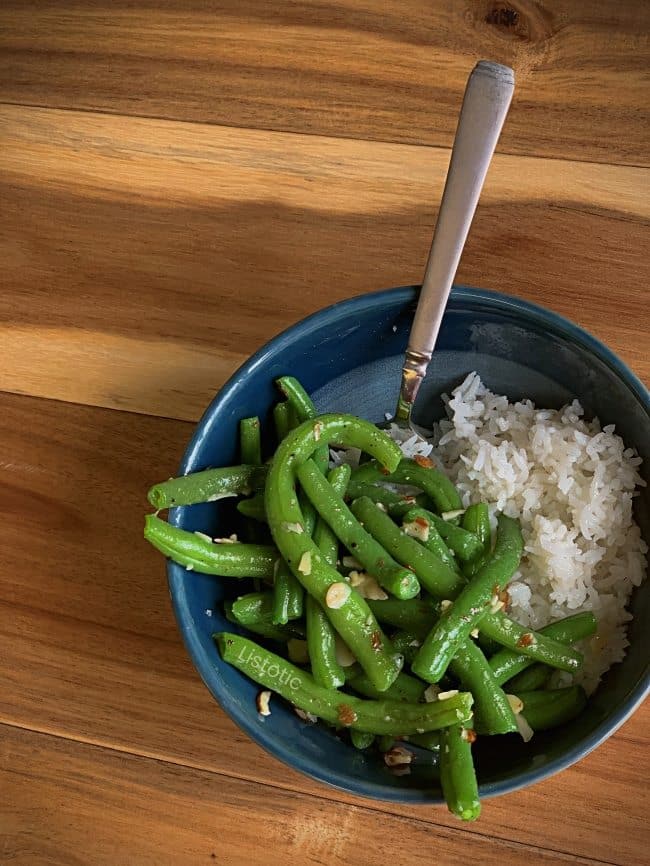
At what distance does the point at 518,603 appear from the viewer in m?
1.36

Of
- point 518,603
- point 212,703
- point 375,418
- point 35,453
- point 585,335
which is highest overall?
point 585,335

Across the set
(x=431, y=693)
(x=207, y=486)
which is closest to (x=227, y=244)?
(x=207, y=486)

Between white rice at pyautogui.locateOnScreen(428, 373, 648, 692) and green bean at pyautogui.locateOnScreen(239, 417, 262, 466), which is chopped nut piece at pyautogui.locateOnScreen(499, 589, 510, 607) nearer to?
white rice at pyautogui.locateOnScreen(428, 373, 648, 692)

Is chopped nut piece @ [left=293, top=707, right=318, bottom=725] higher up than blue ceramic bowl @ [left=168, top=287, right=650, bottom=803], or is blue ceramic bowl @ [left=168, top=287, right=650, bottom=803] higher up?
blue ceramic bowl @ [left=168, top=287, right=650, bottom=803]

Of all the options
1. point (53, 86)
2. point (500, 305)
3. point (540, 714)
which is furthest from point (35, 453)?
point (540, 714)

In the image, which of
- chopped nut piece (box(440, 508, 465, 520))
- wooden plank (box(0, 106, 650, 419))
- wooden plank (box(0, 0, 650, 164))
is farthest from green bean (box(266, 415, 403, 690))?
wooden plank (box(0, 0, 650, 164))

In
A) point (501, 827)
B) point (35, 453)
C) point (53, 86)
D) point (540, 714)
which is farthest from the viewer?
point (53, 86)

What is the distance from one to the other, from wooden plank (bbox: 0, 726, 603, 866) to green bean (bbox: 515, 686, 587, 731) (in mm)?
312

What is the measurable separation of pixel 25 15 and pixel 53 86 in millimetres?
174

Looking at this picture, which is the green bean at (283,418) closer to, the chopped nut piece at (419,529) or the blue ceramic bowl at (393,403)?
the blue ceramic bowl at (393,403)

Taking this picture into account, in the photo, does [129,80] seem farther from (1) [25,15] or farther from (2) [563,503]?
(2) [563,503]

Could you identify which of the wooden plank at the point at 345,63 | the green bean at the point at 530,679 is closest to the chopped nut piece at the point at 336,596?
the green bean at the point at 530,679

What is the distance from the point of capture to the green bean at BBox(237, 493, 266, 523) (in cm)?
134

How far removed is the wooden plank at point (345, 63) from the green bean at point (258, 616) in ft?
3.02
